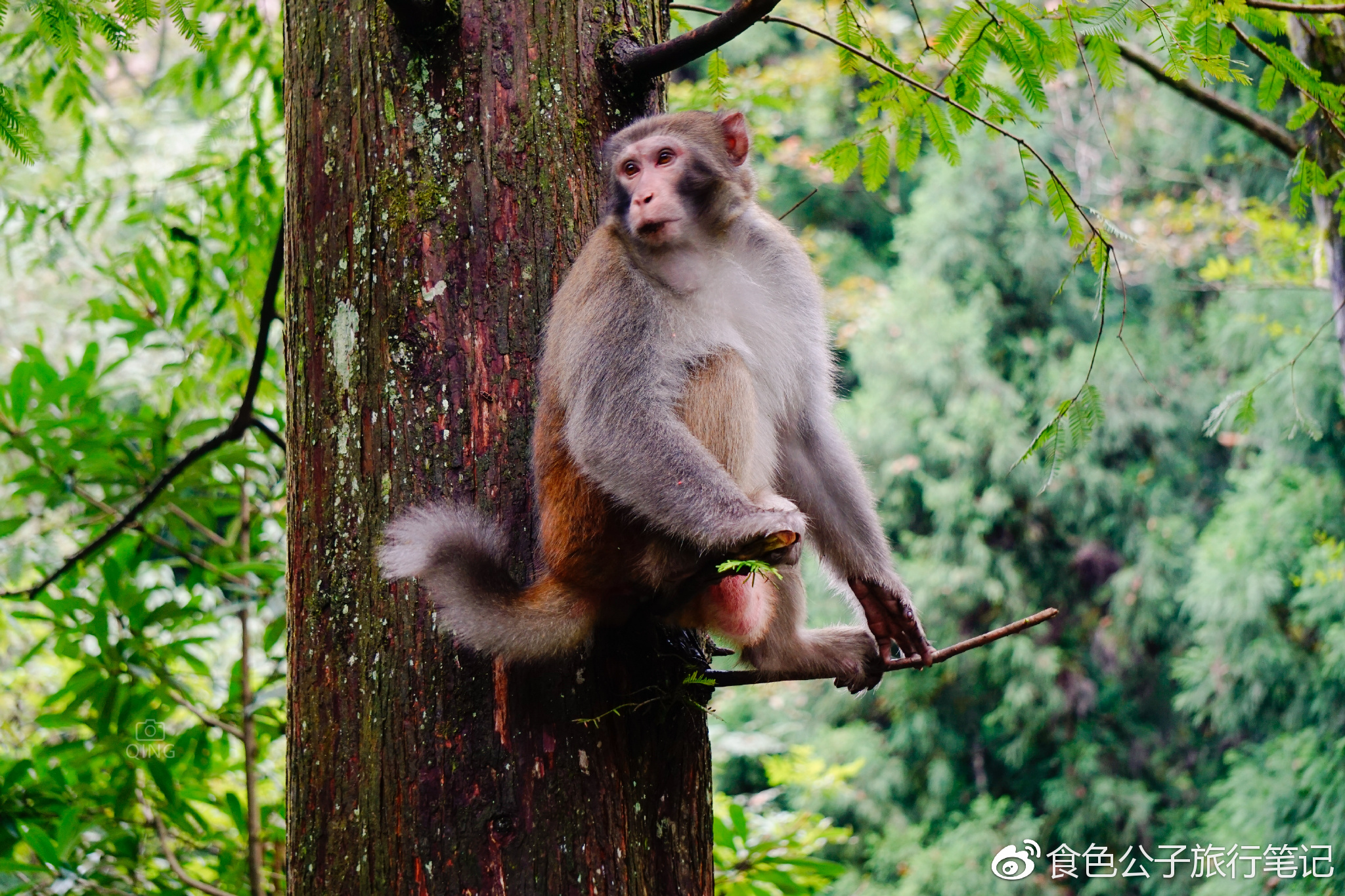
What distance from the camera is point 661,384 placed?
2.76 metres

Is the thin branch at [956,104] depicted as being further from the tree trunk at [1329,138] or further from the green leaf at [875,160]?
the tree trunk at [1329,138]

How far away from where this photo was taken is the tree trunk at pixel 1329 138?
4379mm

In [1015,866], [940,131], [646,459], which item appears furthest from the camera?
[1015,866]

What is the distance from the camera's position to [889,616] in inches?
129

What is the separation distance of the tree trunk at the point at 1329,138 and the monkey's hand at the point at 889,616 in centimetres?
220

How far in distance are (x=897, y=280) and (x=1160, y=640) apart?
512 centimetres

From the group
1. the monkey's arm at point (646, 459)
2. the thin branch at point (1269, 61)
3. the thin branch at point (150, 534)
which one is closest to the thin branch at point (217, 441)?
the thin branch at point (150, 534)

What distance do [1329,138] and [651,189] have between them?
3.16 m

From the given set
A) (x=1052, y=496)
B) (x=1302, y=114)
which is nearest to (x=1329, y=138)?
(x=1302, y=114)

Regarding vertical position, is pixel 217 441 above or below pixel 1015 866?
above

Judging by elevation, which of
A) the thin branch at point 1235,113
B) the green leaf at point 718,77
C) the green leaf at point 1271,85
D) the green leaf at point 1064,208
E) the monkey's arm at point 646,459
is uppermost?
the thin branch at point 1235,113

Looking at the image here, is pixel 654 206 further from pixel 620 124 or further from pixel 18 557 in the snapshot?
pixel 18 557

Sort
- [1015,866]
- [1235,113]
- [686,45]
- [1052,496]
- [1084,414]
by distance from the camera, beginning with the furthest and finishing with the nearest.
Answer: [1052,496]
[1015,866]
[1235,113]
[1084,414]
[686,45]

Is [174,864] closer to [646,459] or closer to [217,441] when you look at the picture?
[217,441]
